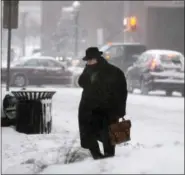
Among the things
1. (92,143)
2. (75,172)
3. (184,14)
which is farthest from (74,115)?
(184,14)

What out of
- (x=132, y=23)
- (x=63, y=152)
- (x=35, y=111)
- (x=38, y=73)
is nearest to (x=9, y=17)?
(x=35, y=111)

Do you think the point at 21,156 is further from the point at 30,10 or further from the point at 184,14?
the point at 184,14

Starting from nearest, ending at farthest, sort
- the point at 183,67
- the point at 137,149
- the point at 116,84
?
1. the point at 116,84
2. the point at 137,149
3. the point at 183,67

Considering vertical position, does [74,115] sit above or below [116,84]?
below

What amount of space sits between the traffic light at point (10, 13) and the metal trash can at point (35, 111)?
249mm

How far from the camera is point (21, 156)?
137 cm

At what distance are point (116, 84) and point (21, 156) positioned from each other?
1.39 ft

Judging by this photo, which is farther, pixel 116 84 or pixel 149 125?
pixel 149 125

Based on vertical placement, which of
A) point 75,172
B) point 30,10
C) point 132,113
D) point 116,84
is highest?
point 30,10

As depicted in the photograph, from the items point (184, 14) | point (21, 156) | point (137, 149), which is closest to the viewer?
point (21, 156)

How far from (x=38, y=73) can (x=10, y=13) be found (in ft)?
3.70

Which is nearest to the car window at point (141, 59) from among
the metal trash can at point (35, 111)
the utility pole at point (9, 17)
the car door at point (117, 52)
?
the car door at point (117, 52)

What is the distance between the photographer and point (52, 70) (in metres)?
2.24

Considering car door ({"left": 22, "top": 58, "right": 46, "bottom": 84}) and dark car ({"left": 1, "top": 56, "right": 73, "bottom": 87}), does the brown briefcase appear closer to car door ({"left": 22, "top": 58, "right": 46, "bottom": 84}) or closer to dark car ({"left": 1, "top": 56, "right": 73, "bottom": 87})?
dark car ({"left": 1, "top": 56, "right": 73, "bottom": 87})
